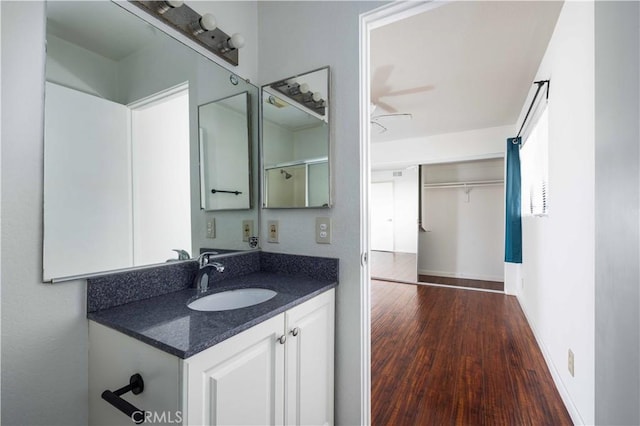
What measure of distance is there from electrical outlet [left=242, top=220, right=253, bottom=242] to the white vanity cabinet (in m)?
0.58

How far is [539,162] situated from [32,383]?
3515 millimetres

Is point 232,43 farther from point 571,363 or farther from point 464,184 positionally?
point 464,184

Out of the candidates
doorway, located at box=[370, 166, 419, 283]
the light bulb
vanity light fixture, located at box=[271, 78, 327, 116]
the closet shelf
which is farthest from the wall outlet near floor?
the closet shelf

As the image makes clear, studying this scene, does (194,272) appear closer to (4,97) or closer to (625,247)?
(4,97)

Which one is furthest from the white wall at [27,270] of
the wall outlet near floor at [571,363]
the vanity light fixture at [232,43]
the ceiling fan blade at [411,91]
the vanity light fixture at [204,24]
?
the ceiling fan blade at [411,91]

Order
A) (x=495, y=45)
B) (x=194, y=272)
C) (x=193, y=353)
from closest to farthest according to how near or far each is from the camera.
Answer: (x=193, y=353) < (x=194, y=272) < (x=495, y=45)

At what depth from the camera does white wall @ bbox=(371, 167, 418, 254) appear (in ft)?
15.0

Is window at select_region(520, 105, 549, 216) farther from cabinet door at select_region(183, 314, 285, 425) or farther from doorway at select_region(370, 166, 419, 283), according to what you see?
cabinet door at select_region(183, 314, 285, 425)

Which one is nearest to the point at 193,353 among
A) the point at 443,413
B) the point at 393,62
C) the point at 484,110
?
the point at 443,413

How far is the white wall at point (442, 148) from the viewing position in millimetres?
3889

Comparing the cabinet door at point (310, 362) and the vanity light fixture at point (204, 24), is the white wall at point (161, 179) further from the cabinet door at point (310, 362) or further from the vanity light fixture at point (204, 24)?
the cabinet door at point (310, 362)

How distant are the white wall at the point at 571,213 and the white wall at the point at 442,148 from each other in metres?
1.80

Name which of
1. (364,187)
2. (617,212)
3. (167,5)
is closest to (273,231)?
(364,187)

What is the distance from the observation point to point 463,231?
498 centimetres
